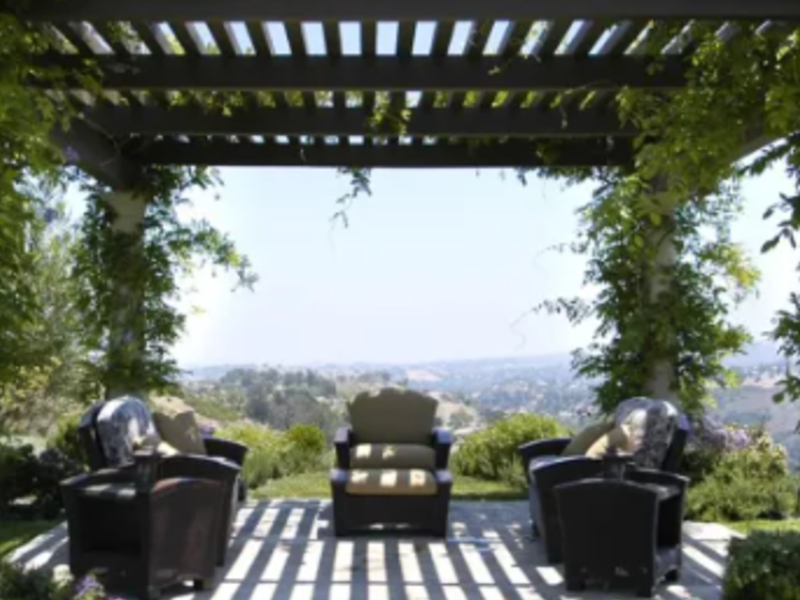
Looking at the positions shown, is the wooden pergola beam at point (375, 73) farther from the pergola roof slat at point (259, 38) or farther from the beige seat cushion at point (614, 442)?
the beige seat cushion at point (614, 442)

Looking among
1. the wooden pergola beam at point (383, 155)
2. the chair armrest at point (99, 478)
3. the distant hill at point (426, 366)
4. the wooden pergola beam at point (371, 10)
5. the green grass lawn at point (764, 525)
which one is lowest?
the green grass lawn at point (764, 525)

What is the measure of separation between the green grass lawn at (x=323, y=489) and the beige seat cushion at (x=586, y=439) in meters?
2.39

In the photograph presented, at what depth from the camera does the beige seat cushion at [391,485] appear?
6.50 metres

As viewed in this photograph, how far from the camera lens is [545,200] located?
8.23 meters

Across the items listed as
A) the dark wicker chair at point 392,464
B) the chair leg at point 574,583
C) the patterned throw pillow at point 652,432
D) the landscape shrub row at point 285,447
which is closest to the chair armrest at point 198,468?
the dark wicker chair at point 392,464

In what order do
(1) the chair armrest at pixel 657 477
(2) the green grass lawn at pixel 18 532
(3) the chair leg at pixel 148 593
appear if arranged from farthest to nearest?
(2) the green grass lawn at pixel 18 532
(1) the chair armrest at pixel 657 477
(3) the chair leg at pixel 148 593

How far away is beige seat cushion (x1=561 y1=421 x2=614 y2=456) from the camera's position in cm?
610

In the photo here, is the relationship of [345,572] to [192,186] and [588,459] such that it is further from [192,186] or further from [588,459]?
[192,186]

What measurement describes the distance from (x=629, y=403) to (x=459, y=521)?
1.74 meters

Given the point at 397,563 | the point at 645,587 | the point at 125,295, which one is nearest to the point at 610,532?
the point at 645,587

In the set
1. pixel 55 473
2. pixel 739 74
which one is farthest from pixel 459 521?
pixel 739 74

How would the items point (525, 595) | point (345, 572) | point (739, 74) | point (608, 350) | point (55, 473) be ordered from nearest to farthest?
point (739, 74) → point (525, 595) → point (345, 572) → point (55, 473) → point (608, 350)

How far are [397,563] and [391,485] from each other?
75 centimetres

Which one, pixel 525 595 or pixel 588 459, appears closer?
pixel 525 595
